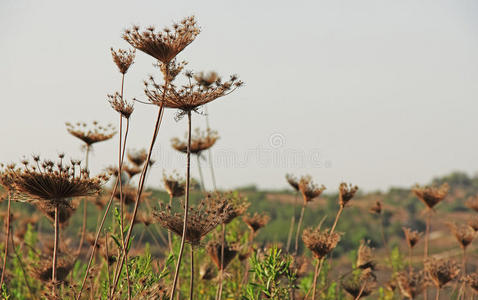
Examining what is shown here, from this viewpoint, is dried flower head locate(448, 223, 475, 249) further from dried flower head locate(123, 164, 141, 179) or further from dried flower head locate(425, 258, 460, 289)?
dried flower head locate(123, 164, 141, 179)

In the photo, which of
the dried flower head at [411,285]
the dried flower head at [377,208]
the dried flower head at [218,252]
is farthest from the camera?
the dried flower head at [377,208]

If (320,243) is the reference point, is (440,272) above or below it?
below

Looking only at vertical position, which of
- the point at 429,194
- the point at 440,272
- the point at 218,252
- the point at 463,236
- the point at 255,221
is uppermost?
the point at 429,194

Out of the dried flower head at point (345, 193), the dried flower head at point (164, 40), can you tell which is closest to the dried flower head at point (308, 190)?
the dried flower head at point (345, 193)

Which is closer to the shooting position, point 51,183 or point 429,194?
point 51,183

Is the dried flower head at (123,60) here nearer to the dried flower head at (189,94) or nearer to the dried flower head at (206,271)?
the dried flower head at (189,94)

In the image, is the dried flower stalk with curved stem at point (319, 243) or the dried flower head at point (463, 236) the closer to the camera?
the dried flower stalk with curved stem at point (319, 243)

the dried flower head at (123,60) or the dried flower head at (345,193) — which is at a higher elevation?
the dried flower head at (123,60)

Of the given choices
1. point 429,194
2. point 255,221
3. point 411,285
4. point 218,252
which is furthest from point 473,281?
point 218,252

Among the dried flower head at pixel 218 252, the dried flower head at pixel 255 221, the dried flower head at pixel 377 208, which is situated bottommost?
the dried flower head at pixel 218 252

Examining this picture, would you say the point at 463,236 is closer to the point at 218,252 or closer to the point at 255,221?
→ the point at 255,221

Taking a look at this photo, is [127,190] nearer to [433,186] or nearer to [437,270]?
[437,270]

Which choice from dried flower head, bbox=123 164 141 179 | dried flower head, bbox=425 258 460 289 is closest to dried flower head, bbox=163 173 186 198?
dried flower head, bbox=123 164 141 179

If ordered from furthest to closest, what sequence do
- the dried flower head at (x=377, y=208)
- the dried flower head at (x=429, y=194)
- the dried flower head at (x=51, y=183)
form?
the dried flower head at (x=429, y=194) < the dried flower head at (x=377, y=208) < the dried flower head at (x=51, y=183)
